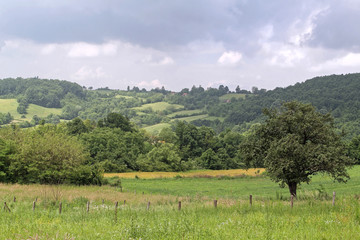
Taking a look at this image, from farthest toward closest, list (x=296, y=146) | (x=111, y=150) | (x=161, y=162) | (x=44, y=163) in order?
(x=111, y=150) → (x=161, y=162) → (x=44, y=163) → (x=296, y=146)

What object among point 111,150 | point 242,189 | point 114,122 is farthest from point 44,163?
point 114,122

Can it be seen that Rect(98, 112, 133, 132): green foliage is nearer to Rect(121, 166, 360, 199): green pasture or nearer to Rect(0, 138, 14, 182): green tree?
Result: Rect(121, 166, 360, 199): green pasture

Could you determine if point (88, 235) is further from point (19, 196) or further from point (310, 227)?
point (19, 196)

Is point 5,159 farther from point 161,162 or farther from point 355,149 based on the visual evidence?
point 355,149

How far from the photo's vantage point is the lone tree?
2548cm

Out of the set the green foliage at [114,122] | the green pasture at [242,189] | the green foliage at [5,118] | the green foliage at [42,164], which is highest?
the green foliage at [5,118]

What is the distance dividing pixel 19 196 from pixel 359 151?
78.8m

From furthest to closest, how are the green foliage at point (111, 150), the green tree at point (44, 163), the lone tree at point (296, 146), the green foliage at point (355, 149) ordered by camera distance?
the green foliage at point (355, 149) < the green foliage at point (111, 150) < the green tree at point (44, 163) < the lone tree at point (296, 146)

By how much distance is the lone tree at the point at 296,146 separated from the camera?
1003 inches

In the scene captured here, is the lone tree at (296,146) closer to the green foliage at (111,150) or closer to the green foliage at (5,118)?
the green foliage at (111,150)

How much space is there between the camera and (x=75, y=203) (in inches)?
1074

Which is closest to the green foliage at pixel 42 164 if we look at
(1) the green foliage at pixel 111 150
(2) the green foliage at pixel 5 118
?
(1) the green foliage at pixel 111 150

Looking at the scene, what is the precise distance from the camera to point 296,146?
25.7m

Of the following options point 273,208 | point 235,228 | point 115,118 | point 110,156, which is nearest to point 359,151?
point 110,156
